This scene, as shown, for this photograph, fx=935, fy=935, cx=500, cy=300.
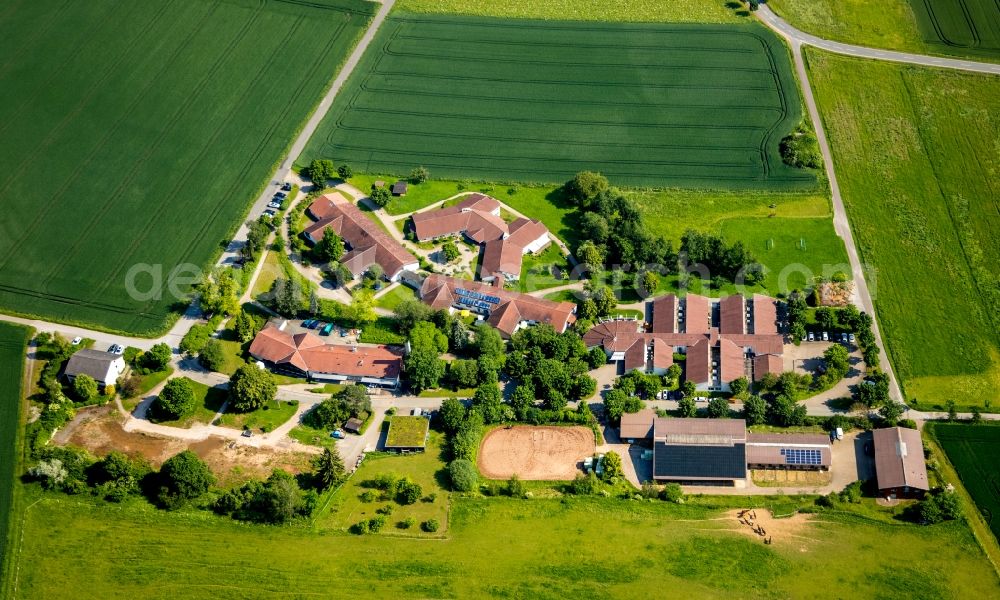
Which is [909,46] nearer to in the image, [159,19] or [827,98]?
[827,98]

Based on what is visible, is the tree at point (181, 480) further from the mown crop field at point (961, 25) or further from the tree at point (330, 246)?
the mown crop field at point (961, 25)

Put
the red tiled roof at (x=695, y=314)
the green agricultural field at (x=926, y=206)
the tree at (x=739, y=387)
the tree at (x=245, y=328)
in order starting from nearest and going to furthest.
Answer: the tree at (x=739, y=387) < the green agricultural field at (x=926, y=206) < the tree at (x=245, y=328) < the red tiled roof at (x=695, y=314)

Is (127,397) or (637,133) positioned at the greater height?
(637,133)

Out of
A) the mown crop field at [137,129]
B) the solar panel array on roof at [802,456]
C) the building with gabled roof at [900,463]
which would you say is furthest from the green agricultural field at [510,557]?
the mown crop field at [137,129]

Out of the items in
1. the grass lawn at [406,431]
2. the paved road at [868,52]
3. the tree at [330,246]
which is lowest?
the grass lawn at [406,431]

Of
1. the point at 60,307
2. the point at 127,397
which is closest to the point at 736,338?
the point at 127,397


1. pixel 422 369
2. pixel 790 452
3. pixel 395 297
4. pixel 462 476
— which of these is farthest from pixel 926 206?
pixel 462 476

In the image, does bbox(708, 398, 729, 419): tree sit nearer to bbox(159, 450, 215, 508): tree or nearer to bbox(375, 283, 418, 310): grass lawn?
bbox(375, 283, 418, 310): grass lawn
